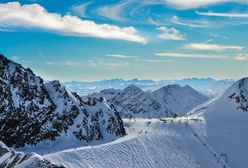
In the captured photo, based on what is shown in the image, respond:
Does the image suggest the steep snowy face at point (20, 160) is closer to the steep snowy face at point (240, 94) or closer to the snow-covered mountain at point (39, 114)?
Result: the snow-covered mountain at point (39, 114)

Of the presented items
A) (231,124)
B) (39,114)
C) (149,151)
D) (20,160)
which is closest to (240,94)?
(231,124)

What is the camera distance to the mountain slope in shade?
228 ft

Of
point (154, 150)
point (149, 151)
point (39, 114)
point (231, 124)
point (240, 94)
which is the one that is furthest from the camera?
point (240, 94)

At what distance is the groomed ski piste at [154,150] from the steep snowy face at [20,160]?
538 inches

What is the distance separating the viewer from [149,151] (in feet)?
196

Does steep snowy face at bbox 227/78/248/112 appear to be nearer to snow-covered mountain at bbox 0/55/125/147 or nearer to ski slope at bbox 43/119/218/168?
ski slope at bbox 43/119/218/168

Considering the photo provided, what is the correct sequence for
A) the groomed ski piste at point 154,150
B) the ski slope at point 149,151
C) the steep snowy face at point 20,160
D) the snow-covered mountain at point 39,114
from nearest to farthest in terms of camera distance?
the steep snowy face at point 20,160
the ski slope at point 149,151
the groomed ski piste at point 154,150
the snow-covered mountain at point 39,114

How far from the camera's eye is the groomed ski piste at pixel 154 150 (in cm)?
4978

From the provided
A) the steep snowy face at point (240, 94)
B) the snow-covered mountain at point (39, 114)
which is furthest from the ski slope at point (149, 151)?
the steep snowy face at point (240, 94)

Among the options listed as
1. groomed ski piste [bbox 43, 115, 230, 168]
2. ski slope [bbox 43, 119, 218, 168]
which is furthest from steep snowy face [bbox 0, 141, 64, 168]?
ski slope [bbox 43, 119, 218, 168]

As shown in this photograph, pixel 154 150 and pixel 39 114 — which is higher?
pixel 39 114

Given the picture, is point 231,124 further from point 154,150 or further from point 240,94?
point 154,150

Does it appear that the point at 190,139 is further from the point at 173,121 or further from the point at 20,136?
the point at 20,136

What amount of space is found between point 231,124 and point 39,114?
3920cm
